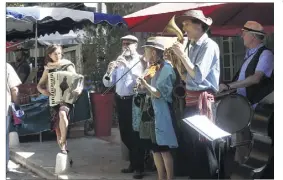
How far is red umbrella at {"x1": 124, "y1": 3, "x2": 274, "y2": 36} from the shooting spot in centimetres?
464

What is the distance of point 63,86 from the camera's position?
5691 millimetres

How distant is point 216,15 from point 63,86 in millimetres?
2254

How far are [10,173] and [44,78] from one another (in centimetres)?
154

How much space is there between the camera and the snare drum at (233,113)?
403cm

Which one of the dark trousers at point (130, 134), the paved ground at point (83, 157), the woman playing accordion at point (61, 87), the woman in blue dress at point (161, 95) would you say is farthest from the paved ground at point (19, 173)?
the woman in blue dress at point (161, 95)

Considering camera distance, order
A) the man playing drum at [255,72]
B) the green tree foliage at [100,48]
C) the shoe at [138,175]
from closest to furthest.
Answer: the man playing drum at [255,72], the shoe at [138,175], the green tree foliage at [100,48]

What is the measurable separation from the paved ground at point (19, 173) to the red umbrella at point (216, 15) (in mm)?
2566

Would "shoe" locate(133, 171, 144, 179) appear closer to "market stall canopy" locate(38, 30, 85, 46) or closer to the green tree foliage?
the green tree foliage

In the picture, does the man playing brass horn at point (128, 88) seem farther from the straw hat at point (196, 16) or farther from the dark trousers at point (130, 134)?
the straw hat at point (196, 16)

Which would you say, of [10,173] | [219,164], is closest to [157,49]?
[219,164]

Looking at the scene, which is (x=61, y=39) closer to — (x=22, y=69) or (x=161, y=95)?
(x=22, y=69)

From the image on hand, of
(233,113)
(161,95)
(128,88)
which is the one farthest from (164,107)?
(128,88)

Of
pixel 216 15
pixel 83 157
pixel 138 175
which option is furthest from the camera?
pixel 83 157

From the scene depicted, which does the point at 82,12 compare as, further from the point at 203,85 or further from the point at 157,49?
the point at 203,85
